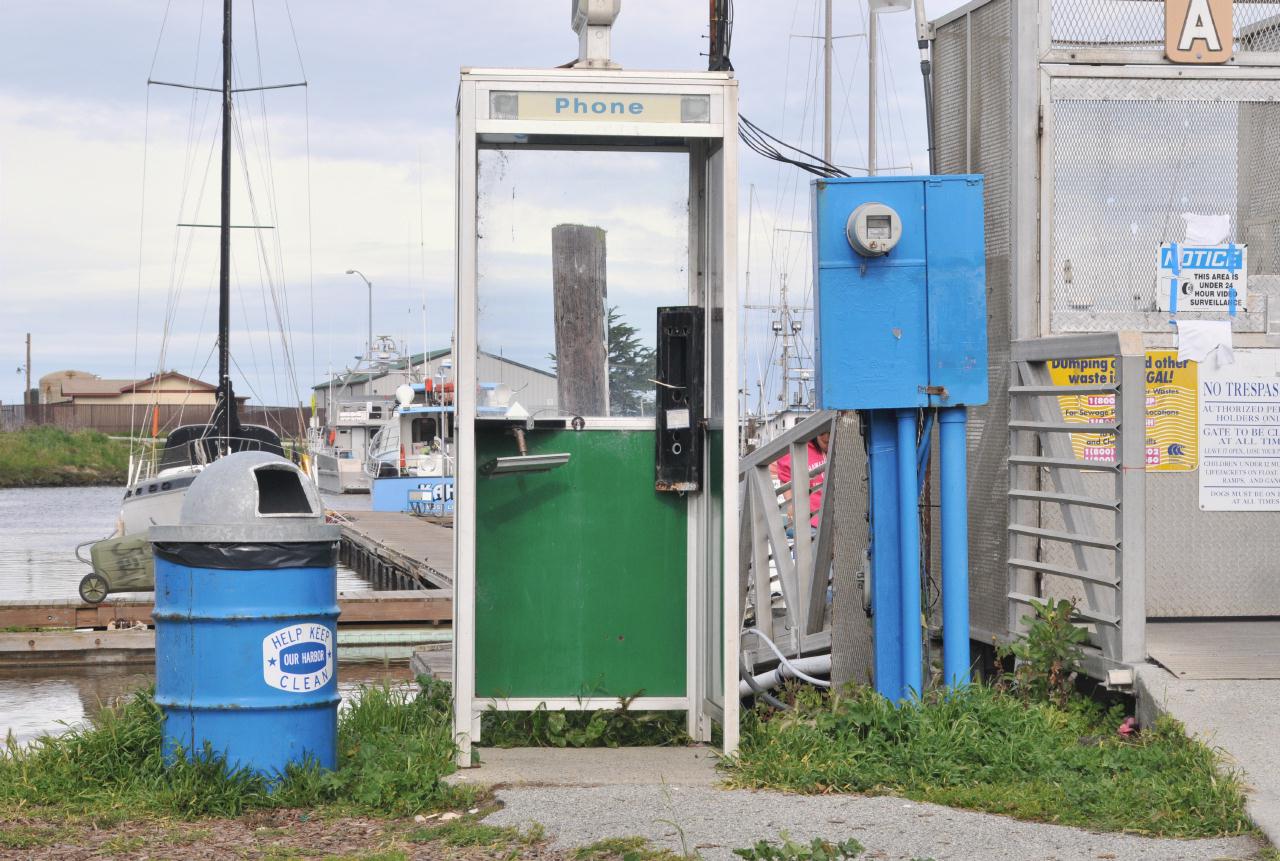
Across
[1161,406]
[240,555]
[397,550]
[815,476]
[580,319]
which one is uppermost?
[580,319]

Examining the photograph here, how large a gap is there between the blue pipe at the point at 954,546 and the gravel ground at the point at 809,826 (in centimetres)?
136

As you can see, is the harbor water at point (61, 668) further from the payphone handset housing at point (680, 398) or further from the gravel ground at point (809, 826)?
the payphone handset housing at point (680, 398)

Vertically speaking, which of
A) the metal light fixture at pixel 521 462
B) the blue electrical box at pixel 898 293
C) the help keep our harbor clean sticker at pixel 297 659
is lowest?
the help keep our harbor clean sticker at pixel 297 659

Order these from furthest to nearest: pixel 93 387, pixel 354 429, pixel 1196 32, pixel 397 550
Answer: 1. pixel 93 387
2. pixel 354 429
3. pixel 397 550
4. pixel 1196 32

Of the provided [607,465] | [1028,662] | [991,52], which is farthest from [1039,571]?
[991,52]

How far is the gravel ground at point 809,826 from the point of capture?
481 cm

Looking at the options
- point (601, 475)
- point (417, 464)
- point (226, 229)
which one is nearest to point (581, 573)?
point (601, 475)

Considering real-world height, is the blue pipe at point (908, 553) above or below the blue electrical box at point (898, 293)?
below

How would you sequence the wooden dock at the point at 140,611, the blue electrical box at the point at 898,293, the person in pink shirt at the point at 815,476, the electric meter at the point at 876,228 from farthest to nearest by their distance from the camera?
the wooden dock at the point at 140,611, the person in pink shirt at the point at 815,476, the blue electrical box at the point at 898,293, the electric meter at the point at 876,228

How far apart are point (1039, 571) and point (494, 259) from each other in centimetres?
303

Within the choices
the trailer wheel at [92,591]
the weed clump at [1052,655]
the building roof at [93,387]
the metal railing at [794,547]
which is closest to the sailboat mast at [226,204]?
the trailer wheel at [92,591]

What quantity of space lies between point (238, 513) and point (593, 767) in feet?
5.91

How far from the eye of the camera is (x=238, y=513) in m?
5.77

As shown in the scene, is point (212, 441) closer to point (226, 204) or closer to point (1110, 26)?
point (226, 204)
